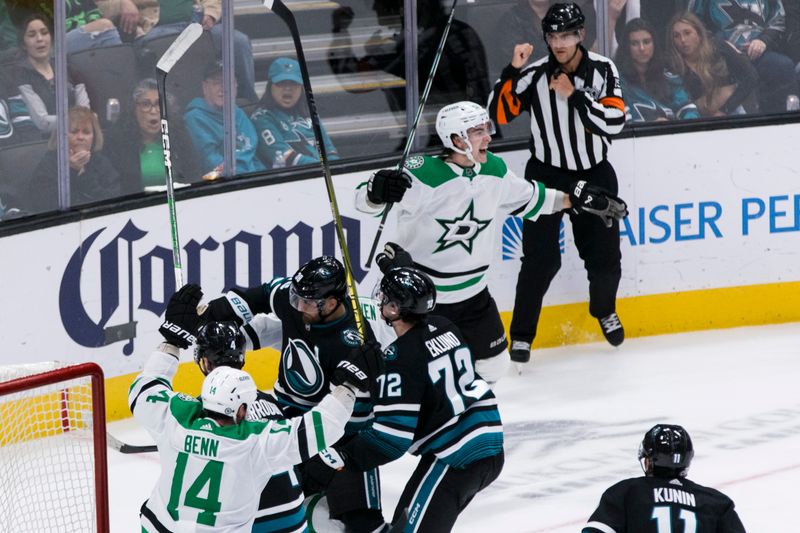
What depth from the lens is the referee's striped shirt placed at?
22.9 feet

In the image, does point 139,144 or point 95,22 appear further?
point 139,144

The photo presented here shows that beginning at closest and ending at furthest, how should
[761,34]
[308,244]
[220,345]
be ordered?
1. [220,345]
2. [308,244]
3. [761,34]

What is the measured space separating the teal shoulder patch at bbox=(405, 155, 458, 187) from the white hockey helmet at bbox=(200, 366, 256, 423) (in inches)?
87.6

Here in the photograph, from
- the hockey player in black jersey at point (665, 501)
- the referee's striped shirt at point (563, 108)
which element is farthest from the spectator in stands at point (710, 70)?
the hockey player in black jersey at point (665, 501)

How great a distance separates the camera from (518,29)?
7453 millimetres

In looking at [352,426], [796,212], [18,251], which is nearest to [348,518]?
[352,426]

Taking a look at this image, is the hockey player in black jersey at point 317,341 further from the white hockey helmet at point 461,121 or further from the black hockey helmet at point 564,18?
the black hockey helmet at point 564,18

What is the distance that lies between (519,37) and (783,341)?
1.87m

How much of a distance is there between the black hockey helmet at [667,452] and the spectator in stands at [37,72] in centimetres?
329

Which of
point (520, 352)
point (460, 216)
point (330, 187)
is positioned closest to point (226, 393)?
point (330, 187)

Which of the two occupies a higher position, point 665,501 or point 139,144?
point 139,144

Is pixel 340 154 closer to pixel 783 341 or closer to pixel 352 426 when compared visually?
pixel 783 341

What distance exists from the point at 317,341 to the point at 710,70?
3842 mm

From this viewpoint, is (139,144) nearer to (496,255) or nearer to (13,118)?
(13,118)
